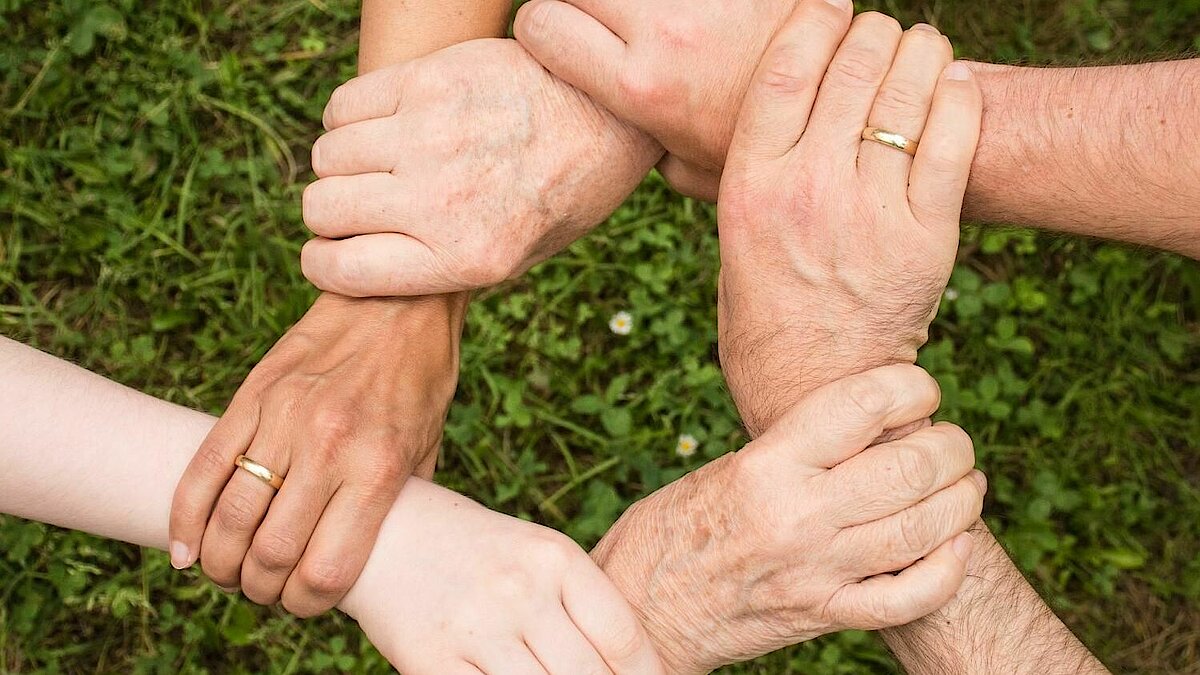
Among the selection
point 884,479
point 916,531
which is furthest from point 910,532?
point 884,479

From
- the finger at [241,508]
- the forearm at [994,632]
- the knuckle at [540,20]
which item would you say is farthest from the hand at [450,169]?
the forearm at [994,632]

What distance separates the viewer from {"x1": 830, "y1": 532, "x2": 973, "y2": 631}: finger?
78.3 inches

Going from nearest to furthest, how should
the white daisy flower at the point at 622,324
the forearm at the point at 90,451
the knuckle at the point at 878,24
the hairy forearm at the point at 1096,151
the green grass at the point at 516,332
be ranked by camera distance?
the hairy forearm at the point at 1096,151 → the forearm at the point at 90,451 → the knuckle at the point at 878,24 → the green grass at the point at 516,332 → the white daisy flower at the point at 622,324

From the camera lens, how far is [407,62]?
2475mm

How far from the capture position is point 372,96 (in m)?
2.46

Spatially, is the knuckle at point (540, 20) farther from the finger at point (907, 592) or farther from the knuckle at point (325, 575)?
the finger at point (907, 592)

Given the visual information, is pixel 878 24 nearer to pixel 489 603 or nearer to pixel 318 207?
pixel 318 207

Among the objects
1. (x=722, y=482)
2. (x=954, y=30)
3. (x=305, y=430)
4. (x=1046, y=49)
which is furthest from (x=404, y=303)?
(x=1046, y=49)

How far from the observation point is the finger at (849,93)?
2105 mm

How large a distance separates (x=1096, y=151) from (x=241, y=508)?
6.36ft

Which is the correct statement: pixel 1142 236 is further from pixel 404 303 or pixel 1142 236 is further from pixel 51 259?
pixel 51 259

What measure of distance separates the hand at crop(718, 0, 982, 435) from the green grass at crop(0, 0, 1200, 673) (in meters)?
1.22

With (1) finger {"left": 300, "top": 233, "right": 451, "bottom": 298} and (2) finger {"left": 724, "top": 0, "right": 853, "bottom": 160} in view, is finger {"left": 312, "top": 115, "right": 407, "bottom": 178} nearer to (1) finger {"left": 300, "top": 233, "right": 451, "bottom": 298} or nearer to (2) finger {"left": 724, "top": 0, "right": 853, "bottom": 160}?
(1) finger {"left": 300, "top": 233, "right": 451, "bottom": 298}

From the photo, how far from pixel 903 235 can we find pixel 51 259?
9.66ft
